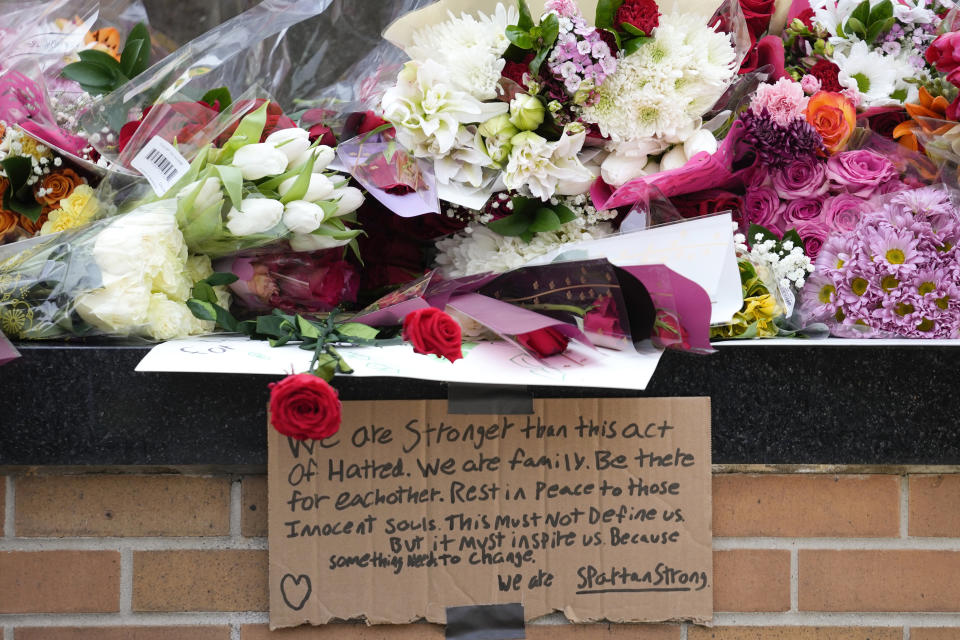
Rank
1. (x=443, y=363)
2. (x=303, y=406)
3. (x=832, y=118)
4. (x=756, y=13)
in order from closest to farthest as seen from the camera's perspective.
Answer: (x=303, y=406) → (x=443, y=363) → (x=832, y=118) → (x=756, y=13)

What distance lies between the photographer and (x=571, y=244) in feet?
3.13

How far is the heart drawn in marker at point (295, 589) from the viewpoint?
91 centimetres

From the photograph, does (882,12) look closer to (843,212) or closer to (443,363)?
(843,212)

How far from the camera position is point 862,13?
1089 mm

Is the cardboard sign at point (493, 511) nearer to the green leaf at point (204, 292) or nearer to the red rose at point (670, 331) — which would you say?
the red rose at point (670, 331)

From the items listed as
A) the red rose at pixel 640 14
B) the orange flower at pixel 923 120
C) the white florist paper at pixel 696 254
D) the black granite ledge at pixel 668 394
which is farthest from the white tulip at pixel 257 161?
the orange flower at pixel 923 120

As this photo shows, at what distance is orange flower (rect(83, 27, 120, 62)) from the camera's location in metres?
1.13

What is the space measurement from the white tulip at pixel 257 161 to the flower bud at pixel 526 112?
288 millimetres

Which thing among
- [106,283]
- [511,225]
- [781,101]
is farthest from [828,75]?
[106,283]

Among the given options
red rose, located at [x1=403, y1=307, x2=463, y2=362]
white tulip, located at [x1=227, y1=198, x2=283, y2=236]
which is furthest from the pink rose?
white tulip, located at [x1=227, y1=198, x2=283, y2=236]

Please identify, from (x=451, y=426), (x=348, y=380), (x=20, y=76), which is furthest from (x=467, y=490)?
(x=20, y=76)

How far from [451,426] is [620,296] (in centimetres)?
26

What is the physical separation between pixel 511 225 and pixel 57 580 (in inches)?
28.4

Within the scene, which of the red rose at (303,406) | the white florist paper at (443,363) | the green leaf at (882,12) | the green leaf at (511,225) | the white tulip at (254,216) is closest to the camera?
the red rose at (303,406)
